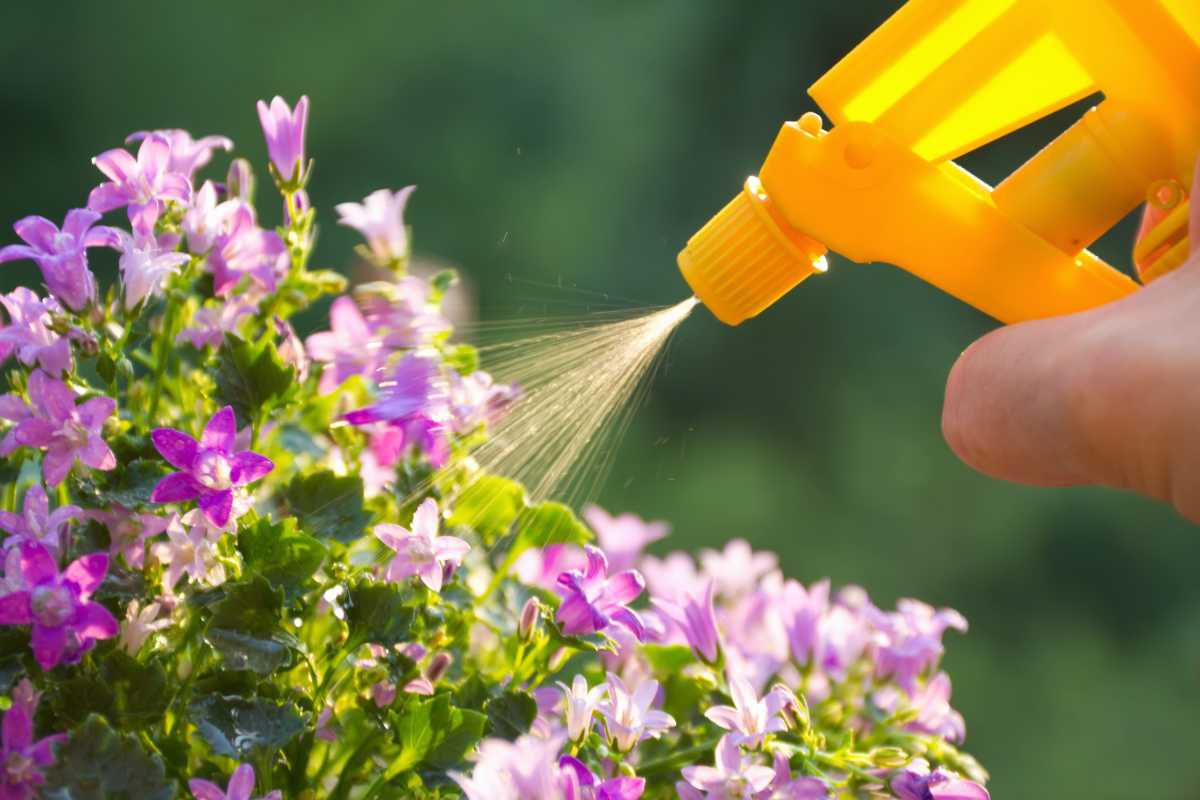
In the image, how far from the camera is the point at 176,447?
41 cm

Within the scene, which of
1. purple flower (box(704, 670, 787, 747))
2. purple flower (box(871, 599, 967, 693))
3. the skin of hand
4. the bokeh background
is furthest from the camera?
the bokeh background

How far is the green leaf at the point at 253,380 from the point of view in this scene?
0.44m

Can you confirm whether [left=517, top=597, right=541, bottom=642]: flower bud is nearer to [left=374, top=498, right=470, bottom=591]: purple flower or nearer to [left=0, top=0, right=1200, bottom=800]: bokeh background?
[left=374, top=498, right=470, bottom=591]: purple flower

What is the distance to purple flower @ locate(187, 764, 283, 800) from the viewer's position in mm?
389

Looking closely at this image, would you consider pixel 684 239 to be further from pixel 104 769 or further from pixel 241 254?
pixel 104 769

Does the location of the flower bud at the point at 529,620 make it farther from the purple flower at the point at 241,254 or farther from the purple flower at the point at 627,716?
the purple flower at the point at 241,254

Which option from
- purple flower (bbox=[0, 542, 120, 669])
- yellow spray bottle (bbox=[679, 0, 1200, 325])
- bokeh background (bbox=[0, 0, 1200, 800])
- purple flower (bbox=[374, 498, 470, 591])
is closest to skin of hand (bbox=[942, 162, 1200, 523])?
yellow spray bottle (bbox=[679, 0, 1200, 325])

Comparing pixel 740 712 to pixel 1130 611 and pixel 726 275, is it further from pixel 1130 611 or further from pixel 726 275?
pixel 1130 611

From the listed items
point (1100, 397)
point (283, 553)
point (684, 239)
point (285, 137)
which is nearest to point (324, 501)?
point (283, 553)

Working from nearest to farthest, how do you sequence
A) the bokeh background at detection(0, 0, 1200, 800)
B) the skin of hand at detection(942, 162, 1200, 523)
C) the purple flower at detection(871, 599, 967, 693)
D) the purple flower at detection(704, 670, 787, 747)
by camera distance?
the skin of hand at detection(942, 162, 1200, 523) → the purple flower at detection(704, 670, 787, 747) → the purple flower at detection(871, 599, 967, 693) → the bokeh background at detection(0, 0, 1200, 800)

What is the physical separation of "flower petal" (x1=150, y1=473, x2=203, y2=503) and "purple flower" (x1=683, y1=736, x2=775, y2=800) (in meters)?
0.17

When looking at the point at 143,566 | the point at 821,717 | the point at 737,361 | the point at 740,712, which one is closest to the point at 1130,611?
the point at 737,361

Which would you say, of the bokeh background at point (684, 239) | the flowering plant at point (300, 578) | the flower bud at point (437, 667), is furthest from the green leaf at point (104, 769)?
the bokeh background at point (684, 239)

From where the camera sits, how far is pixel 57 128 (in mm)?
1187
